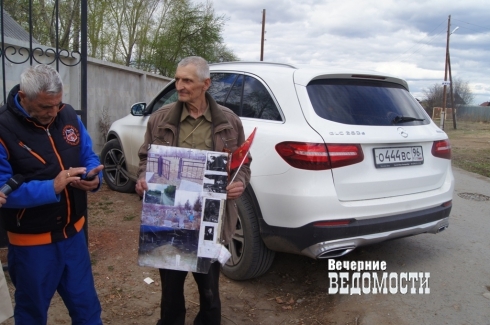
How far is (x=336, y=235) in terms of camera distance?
9.87 feet

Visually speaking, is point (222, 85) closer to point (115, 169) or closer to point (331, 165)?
point (331, 165)

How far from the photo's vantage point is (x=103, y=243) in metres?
4.24

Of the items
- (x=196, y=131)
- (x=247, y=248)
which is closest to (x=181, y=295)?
(x=247, y=248)

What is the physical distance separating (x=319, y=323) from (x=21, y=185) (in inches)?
84.8

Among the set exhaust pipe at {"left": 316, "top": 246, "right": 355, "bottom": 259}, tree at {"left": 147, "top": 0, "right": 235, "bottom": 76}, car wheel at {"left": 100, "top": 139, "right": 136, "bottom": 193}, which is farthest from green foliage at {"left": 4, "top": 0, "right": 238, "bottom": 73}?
exhaust pipe at {"left": 316, "top": 246, "right": 355, "bottom": 259}

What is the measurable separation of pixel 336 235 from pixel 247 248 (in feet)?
2.34

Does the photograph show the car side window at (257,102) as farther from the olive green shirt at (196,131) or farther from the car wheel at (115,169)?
the car wheel at (115,169)

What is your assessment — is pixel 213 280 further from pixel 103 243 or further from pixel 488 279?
pixel 488 279

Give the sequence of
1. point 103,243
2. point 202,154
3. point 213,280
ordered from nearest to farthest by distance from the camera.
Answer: point 202,154 < point 213,280 < point 103,243

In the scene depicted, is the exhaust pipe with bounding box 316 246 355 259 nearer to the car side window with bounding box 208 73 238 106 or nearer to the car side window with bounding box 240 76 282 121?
the car side window with bounding box 240 76 282 121

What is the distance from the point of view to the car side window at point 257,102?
3.42 metres

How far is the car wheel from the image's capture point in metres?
5.86

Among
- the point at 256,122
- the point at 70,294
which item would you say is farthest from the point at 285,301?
the point at 70,294

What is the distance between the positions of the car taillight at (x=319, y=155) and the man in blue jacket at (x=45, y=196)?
131 cm
